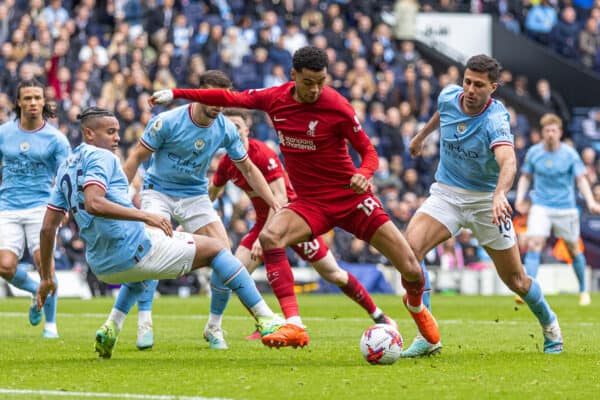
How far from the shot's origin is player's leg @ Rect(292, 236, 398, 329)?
13227mm

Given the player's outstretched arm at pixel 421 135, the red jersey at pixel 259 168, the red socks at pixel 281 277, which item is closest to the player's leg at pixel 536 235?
the red jersey at pixel 259 168

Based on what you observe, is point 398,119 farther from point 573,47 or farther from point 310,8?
point 573,47

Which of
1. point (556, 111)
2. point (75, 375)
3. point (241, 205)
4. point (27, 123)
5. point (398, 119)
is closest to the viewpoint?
point (75, 375)

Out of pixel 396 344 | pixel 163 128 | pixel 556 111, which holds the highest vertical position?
pixel 163 128

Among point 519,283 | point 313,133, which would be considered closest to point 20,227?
point 313,133

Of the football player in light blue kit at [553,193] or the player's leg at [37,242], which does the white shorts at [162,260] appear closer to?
the player's leg at [37,242]

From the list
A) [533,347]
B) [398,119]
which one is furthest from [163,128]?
[398,119]

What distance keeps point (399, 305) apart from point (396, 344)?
976cm

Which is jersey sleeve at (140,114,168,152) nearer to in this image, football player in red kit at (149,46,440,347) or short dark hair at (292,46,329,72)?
football player in red kit at (149,46,440,347)

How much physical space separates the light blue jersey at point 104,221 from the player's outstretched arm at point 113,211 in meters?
0.21

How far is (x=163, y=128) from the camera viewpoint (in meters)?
12.1

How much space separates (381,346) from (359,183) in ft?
4.22

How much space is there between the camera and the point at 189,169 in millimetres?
12328

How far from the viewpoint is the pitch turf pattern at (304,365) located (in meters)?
8.41
